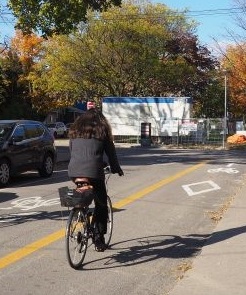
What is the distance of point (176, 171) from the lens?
18516mm

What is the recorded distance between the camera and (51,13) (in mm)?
20250

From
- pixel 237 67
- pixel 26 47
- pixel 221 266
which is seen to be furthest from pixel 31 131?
pixel 26 47

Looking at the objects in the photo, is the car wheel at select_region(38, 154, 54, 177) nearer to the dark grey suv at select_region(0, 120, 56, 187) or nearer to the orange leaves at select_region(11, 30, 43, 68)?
the dark grey suv at select_region(0, 120, 56, 187)

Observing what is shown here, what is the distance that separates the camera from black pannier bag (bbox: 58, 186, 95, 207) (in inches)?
247

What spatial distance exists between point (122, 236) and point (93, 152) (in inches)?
80.2

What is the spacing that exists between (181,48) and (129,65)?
889cm

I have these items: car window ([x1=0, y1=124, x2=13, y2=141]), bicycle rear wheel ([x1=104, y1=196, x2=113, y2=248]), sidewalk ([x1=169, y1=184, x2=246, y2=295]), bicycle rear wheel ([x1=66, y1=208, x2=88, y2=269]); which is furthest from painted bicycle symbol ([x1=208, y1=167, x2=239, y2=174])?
bicycle rear wheel ([x1=66, y1=208, x2=88, y2=269])

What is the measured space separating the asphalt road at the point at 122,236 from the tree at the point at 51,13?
7.23m

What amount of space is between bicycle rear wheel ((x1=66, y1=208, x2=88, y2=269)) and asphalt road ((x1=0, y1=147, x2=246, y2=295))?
0.45 feet

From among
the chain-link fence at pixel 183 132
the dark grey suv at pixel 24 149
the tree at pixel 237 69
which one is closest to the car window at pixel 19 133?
the dark grey suv at pixel 24 149

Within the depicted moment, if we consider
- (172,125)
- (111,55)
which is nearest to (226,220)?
(172,125)

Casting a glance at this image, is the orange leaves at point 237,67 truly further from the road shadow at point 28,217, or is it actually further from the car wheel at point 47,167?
the road shadow at point 28,217

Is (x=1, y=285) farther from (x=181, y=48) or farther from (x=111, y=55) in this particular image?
(x=181, y=48)

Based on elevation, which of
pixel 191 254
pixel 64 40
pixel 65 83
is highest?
pixel 64 40
